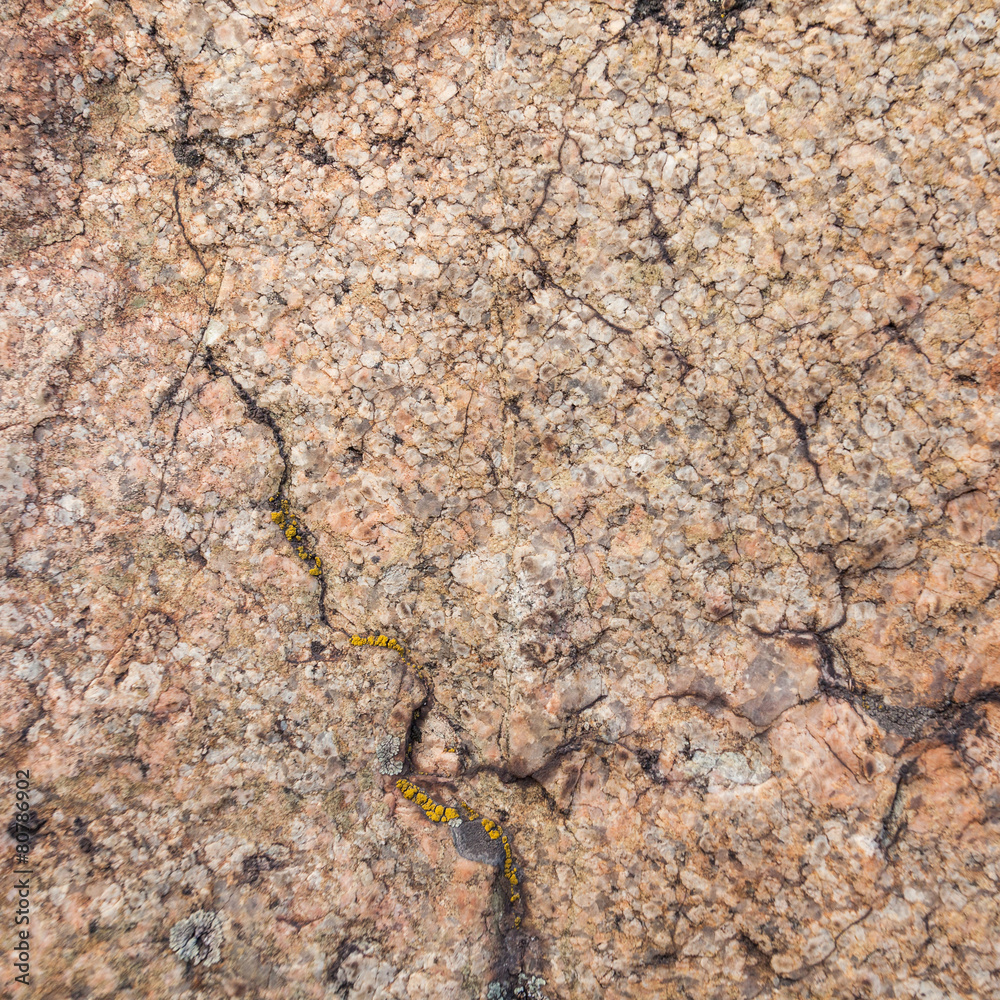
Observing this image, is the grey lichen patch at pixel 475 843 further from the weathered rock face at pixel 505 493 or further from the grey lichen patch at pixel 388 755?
the grey lichen patch at pixel 388 755

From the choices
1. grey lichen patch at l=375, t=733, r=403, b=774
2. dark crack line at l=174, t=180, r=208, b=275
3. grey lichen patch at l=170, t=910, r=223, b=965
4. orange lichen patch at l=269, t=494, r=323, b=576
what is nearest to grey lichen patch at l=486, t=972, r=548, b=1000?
grey lichen patch at l=375, t=733, r=403, b=774

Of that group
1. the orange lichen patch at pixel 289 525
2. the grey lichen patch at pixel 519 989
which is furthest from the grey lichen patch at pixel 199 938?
the orange lichen patch at pixel 289 525

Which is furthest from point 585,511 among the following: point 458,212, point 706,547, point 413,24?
point 413,24

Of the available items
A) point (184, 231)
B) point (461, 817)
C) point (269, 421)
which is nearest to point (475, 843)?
point (461, 817)

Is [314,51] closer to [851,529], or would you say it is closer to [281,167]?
[281,167]

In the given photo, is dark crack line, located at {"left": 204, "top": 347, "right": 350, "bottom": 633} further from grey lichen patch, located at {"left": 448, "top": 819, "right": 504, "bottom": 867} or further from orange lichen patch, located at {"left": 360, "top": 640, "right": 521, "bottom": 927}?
grey lichen patch, located at {"left": 448, "top": 819, "right": 504, "bottom": 867}

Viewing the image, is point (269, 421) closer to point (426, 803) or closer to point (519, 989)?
point (426, 803)
